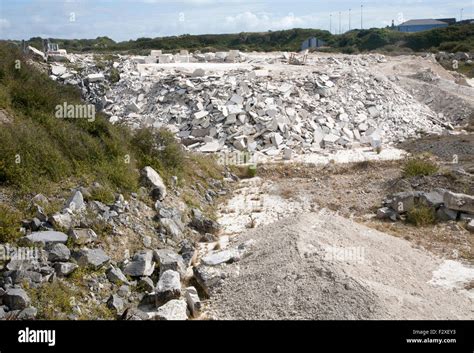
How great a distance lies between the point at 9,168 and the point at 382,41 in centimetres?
4396

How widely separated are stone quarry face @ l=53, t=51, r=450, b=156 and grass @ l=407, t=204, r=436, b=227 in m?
5.14

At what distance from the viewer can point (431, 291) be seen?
6.15 metres

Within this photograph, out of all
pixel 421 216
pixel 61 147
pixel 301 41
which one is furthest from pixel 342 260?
pixel 301 41

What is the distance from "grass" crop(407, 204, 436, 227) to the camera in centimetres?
905

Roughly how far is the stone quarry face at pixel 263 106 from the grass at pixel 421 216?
5.14 m

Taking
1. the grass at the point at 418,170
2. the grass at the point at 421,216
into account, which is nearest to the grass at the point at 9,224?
the grass at the point at 421,216

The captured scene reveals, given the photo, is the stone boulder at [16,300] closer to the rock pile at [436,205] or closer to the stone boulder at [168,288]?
the stone boulder at [168,288]

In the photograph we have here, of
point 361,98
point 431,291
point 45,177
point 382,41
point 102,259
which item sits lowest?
point 431,291

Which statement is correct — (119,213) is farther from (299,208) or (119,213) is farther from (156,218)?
(299,208)

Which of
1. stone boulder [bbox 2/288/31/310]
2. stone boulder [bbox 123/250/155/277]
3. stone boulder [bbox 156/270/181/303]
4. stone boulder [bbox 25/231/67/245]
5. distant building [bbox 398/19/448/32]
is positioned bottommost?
stone boulder [bbox 156/270/181/303]

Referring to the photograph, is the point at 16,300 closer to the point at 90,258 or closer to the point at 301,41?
the point at 90,258

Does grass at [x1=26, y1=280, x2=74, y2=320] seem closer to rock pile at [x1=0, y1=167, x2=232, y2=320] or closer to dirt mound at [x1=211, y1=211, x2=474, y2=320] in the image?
rock pile at [x1=0, y1=167, x2=232, y2=320]

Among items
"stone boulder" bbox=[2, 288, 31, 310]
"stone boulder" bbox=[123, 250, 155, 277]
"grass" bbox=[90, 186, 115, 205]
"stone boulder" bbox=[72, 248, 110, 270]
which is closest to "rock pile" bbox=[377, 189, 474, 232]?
"stone boulder" bbox=[123, 250, 155, 277]
